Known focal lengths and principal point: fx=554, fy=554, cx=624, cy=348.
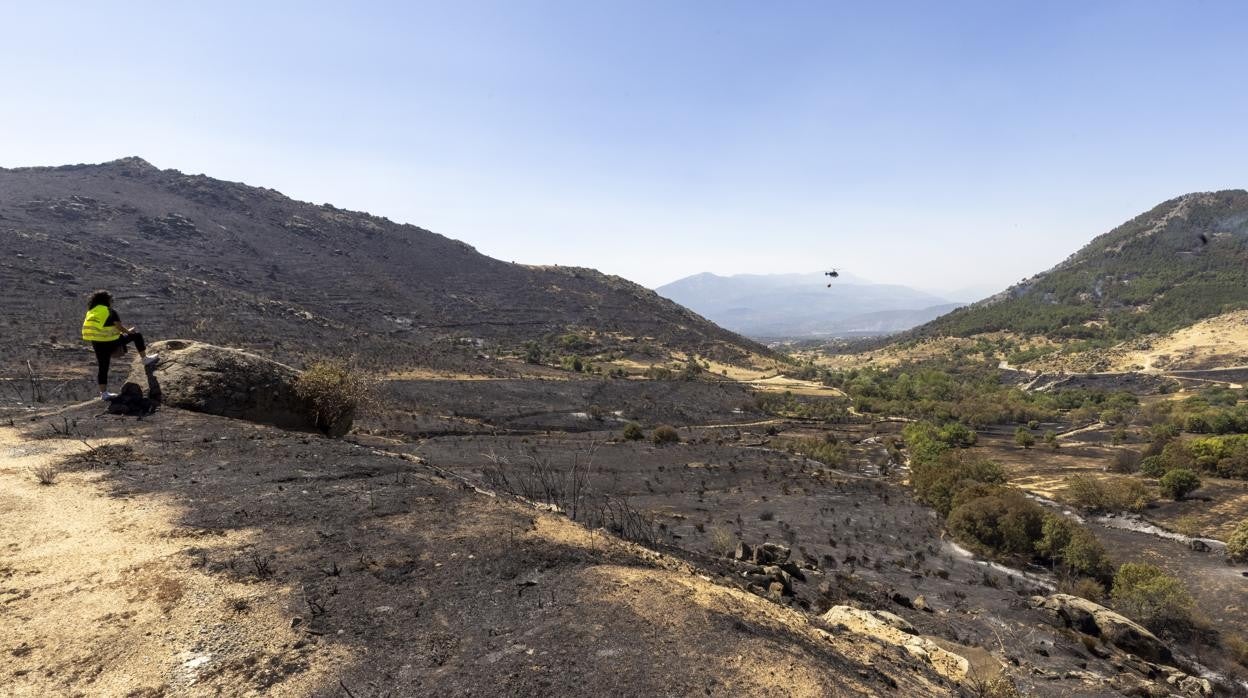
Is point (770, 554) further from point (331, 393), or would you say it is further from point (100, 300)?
point (100, 300)

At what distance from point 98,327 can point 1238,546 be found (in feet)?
Answer: 126

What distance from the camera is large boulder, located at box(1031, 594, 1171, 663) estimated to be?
15.6 meters

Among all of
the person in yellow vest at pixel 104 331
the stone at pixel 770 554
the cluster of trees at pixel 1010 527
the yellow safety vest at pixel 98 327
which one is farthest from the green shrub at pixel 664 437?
the yellow safety vest at pixel 98 327

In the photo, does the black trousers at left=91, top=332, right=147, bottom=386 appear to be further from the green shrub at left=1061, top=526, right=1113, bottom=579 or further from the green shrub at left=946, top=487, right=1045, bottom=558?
the green shrub at left=1061, top=526, right=1113, bottom=579

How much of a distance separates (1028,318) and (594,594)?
149829 mm

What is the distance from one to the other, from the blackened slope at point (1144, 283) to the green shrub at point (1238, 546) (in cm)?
10240

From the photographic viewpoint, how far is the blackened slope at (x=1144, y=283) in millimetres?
105438

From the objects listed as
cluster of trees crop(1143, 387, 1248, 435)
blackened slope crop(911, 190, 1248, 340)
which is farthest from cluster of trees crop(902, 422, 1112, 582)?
blackened slope crop(911, 190, 1248, 340)

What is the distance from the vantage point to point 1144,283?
120438 millimetres

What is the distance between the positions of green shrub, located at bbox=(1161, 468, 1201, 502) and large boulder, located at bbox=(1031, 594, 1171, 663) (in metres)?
21.3

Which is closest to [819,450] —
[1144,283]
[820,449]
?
[820,449]

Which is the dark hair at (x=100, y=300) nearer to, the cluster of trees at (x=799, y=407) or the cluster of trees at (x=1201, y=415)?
the cluster of trees at (x=799, y=407)

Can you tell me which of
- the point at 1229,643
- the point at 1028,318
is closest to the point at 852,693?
the point at 1229,643

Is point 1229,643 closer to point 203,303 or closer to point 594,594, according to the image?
point 594,594
